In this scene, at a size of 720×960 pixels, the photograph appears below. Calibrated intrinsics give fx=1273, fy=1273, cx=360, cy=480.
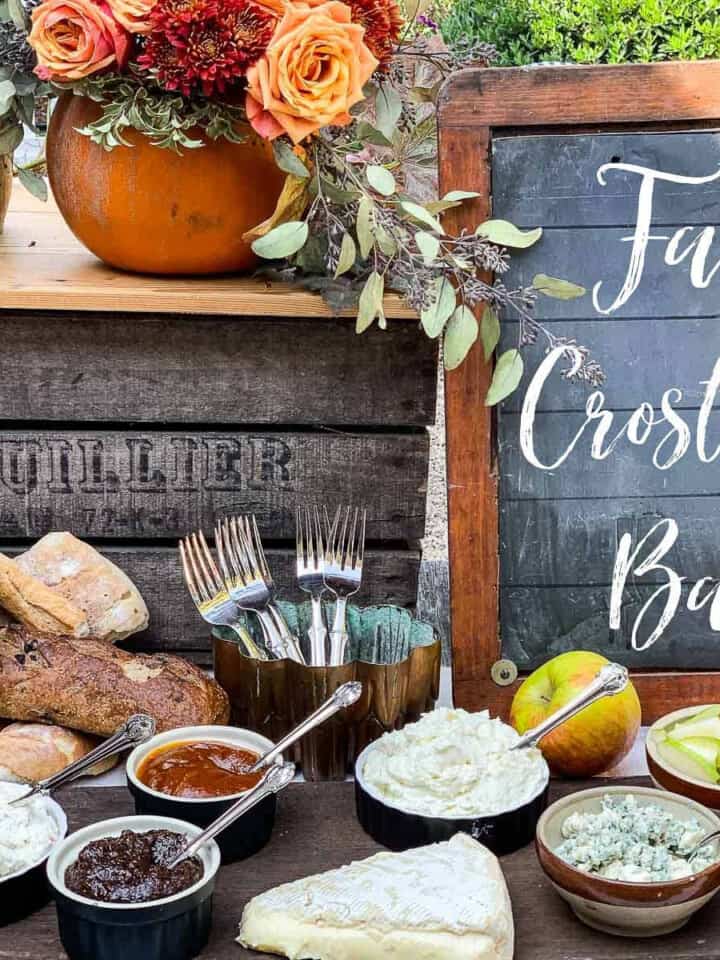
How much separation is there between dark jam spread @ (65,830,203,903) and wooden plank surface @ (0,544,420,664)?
643mm

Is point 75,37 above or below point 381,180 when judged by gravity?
above

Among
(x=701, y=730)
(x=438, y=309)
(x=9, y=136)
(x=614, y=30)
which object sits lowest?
(x=701, y=730)

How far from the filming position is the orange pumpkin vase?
168cm

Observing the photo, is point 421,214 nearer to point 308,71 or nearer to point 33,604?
point 308,71

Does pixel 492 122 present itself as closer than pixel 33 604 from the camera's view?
Yes

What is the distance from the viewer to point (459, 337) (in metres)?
1.61

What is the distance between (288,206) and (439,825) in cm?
82

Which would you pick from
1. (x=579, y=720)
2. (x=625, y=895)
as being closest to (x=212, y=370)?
(x=579, y=720)

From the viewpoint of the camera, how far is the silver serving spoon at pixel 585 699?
4.82 ft

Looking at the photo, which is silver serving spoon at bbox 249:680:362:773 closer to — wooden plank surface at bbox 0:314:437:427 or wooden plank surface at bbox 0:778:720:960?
wooden plank surface at bbox 0:778:720:960

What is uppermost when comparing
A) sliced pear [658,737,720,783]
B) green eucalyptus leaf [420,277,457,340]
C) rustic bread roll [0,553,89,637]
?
green eucalyptus leaf [420,277,457,340]

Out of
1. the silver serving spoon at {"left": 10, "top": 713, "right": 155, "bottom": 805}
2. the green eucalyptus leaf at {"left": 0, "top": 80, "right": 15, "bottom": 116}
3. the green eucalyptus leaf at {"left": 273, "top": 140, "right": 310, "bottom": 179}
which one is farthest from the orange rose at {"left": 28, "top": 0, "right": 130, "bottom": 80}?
the silver serving spoon at {"left": 10, "top": 713, "right": 155, "bottom": 805}

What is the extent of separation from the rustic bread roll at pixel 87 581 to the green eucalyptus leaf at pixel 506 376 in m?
0.61

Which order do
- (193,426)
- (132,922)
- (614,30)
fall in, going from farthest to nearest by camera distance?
(614,30)
(193,426)
(132,922)
